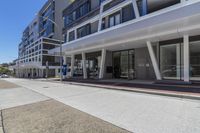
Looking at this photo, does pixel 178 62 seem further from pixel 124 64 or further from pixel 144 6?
pixel 124 64

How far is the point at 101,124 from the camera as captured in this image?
575 cm

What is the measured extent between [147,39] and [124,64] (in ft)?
25.5

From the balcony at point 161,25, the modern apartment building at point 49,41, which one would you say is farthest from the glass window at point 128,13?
the modern apartment building at point 49,41

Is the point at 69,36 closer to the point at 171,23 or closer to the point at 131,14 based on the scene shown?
Answer: the point at 131,14

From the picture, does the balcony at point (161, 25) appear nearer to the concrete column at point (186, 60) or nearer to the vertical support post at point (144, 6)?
the vertical support post at point (144, 6)

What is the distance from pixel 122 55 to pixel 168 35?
9862mm

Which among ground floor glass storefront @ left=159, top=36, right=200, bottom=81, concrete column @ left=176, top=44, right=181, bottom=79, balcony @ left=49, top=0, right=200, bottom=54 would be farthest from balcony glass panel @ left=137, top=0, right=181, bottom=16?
concrete column @ left=176, top=44, right=181, bottom=79

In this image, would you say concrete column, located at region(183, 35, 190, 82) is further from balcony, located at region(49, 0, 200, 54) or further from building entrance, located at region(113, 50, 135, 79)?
building entrance, located at region(113, 50, 135, 79)

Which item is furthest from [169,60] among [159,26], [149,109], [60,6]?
[60,6]

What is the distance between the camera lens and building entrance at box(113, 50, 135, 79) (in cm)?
2269

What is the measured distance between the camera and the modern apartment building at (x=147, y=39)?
12836mm

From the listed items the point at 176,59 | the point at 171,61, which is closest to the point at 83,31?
the point at 171,61

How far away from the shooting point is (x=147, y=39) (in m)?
16.6

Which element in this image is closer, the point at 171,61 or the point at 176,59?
the point at 176,59
